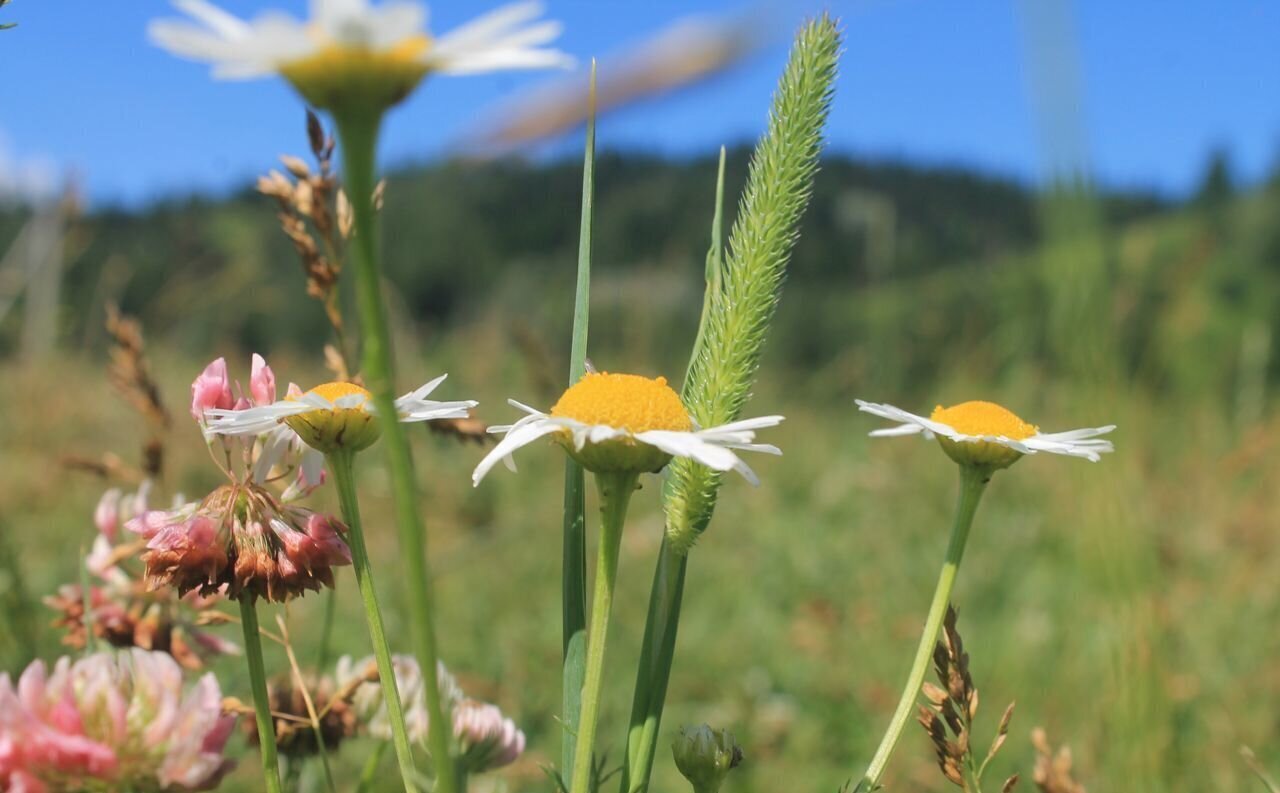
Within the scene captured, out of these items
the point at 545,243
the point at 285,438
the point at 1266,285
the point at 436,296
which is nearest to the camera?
the point at 285,438

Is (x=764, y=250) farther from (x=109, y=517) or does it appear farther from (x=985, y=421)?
(x=109, y=517)

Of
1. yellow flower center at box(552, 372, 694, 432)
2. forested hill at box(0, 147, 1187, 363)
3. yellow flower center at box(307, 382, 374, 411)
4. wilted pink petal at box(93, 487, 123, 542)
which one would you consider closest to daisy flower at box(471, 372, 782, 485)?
yellow flower center at box(552, 372, 694, 432)

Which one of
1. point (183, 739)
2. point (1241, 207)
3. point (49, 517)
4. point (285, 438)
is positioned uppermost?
point (1241, 207)

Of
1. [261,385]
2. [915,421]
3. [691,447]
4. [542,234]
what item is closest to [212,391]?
[261,385]

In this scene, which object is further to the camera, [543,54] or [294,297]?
[294,297]

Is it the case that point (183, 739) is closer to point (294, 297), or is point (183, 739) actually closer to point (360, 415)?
point (360, 415)

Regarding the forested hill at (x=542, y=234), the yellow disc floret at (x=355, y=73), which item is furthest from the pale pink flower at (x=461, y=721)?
the forested hill at (x=542, y=234)

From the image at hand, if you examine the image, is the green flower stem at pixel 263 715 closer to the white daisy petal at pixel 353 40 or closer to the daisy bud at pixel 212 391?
the daisy bud at pixel 212 391

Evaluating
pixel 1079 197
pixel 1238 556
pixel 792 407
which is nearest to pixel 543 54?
pixel 1079 197
